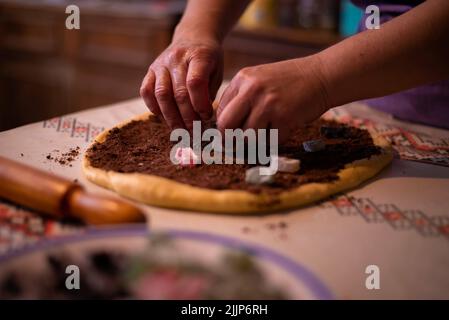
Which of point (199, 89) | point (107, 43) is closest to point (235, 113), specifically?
point (199, 89)

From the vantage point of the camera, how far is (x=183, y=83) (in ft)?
3.30

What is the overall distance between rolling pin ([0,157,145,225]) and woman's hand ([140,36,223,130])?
1.13 feet

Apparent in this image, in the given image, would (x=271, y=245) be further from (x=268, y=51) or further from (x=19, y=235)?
(x=268, y=51)

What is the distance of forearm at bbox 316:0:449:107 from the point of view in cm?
82

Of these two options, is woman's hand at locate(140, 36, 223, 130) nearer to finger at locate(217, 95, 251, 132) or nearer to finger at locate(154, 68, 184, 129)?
finger at locate(154, 68, 184, 129)

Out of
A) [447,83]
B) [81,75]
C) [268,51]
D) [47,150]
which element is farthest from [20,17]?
[447,83]

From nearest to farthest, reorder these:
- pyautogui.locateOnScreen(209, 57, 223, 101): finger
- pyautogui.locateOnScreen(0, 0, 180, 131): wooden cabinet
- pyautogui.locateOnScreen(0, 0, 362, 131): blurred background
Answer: pyautogui.locateOnScreen(209, 57, 223, 101): finger → pyautogui.locateOnScreen(0, 0, 362, 131): blurred background → pyautogui.locateOnScreen(0, 0, 180, 131): wooden cabinet

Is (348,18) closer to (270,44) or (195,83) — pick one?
(270,44)

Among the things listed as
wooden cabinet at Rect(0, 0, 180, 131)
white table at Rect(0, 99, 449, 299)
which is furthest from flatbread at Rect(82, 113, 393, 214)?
wooden cabinet at Rect(0, 0, 180, 131)

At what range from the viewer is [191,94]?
0.98 meters

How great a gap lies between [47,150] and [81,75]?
1978mm

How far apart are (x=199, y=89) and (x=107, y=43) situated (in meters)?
1.94

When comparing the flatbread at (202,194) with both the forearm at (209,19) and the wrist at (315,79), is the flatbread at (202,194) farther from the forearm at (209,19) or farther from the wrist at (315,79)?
the forearm at (209,19)
